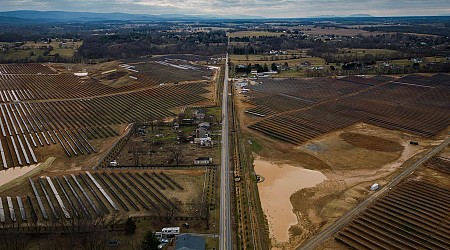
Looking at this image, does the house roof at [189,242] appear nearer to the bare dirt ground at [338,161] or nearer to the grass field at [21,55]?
the bare dirt ground at [338,161]

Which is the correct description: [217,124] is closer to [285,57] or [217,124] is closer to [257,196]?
[257,196]

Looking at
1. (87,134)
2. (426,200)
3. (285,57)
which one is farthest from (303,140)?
(285,57)

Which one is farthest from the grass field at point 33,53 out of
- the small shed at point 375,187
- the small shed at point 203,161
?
the small shed at point 375,187

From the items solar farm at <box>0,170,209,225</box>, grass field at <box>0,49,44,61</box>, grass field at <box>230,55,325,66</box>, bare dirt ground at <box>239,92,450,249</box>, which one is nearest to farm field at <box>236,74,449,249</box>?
bare dirt ground at <box>239,92,450,249</box>

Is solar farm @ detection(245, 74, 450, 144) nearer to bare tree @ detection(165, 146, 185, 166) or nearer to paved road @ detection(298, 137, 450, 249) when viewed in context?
paved road @ detection(298, 137, 450, 249)

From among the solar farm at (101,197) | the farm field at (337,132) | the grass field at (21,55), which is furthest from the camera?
the grass field at (21,55)
